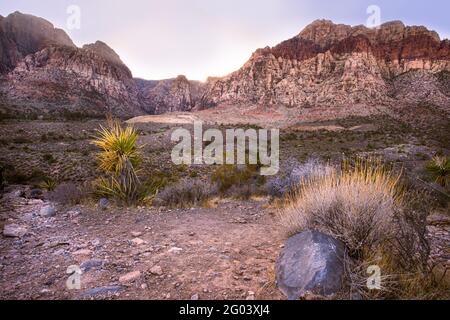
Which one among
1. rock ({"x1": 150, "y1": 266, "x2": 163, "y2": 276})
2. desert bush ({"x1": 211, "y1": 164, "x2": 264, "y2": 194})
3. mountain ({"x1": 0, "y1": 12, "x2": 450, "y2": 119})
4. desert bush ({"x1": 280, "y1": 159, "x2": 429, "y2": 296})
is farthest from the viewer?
mountain ({"x1": 0, "y1": 12, "x2": 450, "y2": 119})

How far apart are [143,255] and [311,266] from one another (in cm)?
220

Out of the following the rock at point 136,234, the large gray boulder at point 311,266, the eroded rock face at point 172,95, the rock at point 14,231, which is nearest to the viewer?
the large gray boulder at point 311,266

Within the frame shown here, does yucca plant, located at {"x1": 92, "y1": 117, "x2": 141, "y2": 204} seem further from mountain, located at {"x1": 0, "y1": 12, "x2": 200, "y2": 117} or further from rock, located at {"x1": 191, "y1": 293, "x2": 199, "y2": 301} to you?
mountain, located at {"x1": 0, "y1": 12, "x2": 200, "y2": 117}

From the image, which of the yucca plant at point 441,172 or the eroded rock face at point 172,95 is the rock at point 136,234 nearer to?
the yucca plant at point 441,172

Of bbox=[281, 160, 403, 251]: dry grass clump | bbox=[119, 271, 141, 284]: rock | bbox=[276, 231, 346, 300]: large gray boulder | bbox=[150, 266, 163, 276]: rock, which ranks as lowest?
bbox=[119, 271, 141, 284]: rock

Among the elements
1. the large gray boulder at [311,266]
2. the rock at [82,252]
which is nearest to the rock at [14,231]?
the rock at [82,252]

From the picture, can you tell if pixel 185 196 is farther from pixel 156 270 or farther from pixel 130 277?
pixel 130 277

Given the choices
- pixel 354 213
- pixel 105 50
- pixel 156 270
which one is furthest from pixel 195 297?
pixel 105 50

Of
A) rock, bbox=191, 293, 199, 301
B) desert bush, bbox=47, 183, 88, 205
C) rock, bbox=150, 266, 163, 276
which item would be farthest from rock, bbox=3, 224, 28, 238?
rock, bbox=191, 293, 199, 301

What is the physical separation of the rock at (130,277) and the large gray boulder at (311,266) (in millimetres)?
1521

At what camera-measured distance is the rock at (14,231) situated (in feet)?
15.7

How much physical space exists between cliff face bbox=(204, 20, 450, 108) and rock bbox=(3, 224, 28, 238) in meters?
61.7

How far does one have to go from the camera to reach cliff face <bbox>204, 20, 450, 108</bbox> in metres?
61.4
